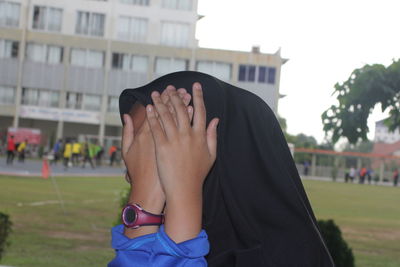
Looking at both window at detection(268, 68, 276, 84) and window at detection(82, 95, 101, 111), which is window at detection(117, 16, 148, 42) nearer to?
window at detection(82, 95, 101, 111)

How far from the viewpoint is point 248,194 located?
2.57 feet

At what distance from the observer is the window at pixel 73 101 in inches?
667

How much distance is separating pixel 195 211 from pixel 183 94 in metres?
0.14

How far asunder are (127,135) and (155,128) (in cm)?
9

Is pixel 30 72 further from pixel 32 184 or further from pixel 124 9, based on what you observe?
pixel 32 184

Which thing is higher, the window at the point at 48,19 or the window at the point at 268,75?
the window at the point at 48,19

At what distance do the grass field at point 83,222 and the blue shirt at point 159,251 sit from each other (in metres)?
3.96

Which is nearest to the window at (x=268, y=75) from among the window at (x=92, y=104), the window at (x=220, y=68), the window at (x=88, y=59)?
the window at (x=220, y=68)

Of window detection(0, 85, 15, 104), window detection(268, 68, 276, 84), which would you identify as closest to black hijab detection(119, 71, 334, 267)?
window detection(268, 68, 276, 84)

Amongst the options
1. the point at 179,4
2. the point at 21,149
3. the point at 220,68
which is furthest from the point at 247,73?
the point at 21,149

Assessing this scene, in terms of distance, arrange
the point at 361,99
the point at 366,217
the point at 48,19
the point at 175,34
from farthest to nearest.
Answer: the point at 175,34, the point at 48,19, the point at 366,217, the point at 361,99

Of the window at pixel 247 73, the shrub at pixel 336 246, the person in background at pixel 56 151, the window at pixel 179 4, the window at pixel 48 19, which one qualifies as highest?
the window at pixel 179 4

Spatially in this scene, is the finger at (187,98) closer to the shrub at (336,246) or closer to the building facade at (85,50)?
the shrub at (336,246)

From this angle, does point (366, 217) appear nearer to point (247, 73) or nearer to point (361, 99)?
point (247, 73)
